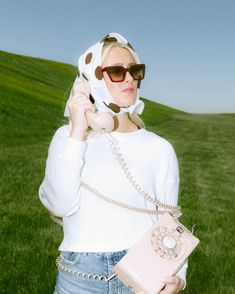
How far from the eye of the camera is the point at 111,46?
3.13 meters

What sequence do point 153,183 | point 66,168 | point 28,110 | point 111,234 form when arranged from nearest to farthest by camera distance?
1. point 66,168
2. point 111,234
3. point 153,183
4. point 28,110

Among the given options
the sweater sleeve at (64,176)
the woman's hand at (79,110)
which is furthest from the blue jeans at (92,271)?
the woman's hand at (79,110)

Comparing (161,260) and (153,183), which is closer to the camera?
(161,260)

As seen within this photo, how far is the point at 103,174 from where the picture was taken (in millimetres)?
2971

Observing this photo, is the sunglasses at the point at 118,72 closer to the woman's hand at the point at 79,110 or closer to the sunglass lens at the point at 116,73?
the sunglass lens at the point at 116,73

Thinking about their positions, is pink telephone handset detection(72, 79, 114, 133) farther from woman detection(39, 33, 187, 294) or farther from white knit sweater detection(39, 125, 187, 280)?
white knit sweater detection(39, 125, 187, 280)

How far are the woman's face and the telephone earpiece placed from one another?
136 millimetres

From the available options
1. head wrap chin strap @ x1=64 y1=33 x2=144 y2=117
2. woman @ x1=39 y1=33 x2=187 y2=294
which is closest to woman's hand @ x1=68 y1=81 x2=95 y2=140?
woman @ x1=39 y1=33 x2=187 y2=294

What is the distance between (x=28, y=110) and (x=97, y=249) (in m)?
26.6

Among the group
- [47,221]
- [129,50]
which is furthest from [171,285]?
[47,221]

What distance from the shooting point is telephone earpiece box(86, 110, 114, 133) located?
2797 mm

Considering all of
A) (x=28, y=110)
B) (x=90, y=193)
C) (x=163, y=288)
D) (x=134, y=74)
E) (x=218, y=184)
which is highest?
(x=134, y=74)

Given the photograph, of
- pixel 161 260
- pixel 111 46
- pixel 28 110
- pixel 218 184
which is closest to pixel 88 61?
pixel 111 46

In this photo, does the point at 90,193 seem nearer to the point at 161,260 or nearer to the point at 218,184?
the point at 161,260
